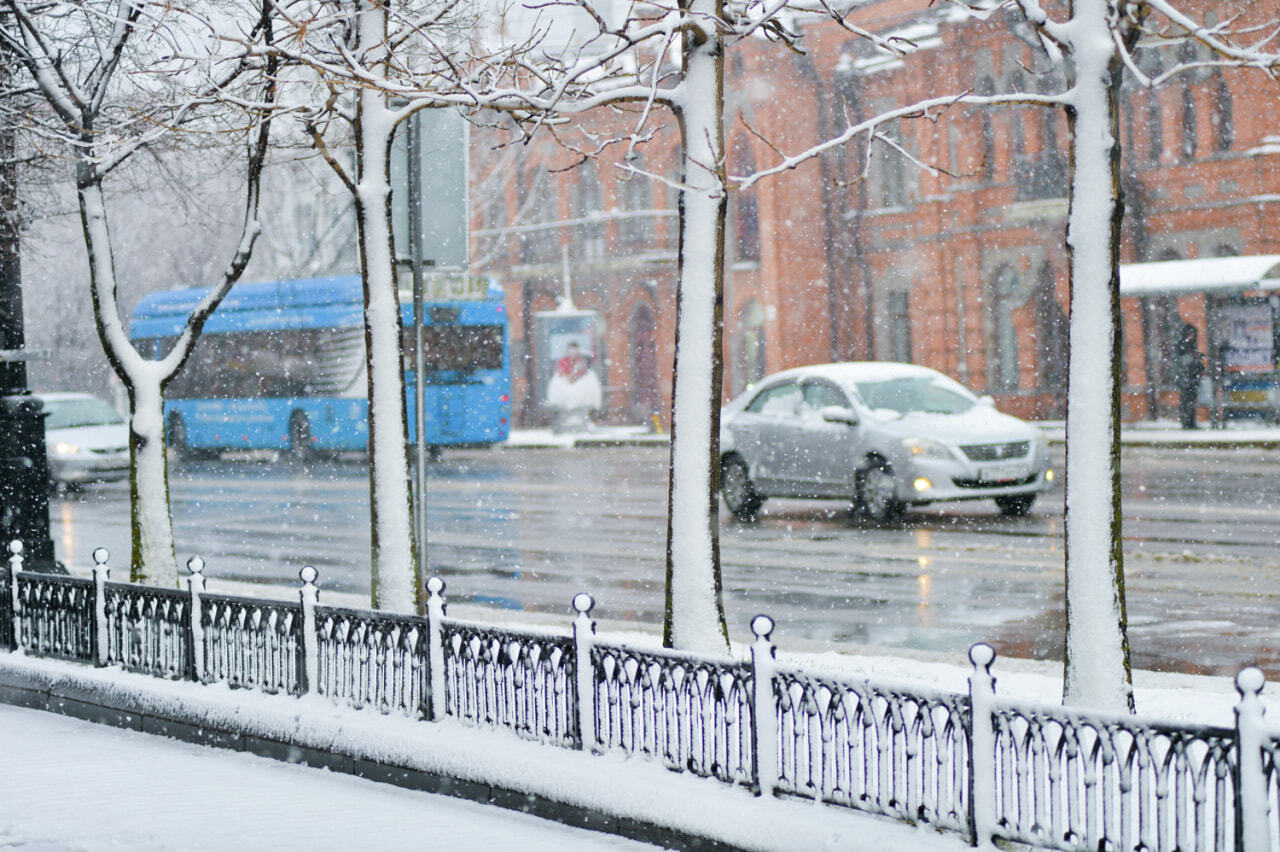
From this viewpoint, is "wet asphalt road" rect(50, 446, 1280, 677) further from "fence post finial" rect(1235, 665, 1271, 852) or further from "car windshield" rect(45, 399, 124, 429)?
"car windshield" rect(45, 399, 124, 429)

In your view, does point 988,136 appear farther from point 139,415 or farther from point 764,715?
point 764,715

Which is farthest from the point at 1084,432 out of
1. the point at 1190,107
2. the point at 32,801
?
the point at 1190,107


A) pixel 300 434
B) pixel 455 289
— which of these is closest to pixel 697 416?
pixel 455 289

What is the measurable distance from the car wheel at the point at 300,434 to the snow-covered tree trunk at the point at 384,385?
24.3m

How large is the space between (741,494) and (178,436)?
882 inches

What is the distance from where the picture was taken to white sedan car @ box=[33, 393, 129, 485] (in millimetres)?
29375

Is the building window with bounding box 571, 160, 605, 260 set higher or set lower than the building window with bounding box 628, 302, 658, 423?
higher

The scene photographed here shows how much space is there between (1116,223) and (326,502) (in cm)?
1826

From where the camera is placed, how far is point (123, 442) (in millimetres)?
29812

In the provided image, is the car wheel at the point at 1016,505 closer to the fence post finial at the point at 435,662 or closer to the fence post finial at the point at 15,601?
the fence post finial at the point at 15,601

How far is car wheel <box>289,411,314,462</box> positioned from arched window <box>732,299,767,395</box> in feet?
46.9

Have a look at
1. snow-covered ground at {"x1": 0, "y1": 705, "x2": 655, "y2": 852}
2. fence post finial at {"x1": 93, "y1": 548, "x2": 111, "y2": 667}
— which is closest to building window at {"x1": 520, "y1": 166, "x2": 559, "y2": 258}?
fence post finial at {"x1": 93, "y1": 548, "x2": 111, "y2": 667}

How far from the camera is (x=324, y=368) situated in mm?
32812

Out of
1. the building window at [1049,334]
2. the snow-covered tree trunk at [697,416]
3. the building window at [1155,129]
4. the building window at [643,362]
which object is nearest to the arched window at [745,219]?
the building window at [643,362]
